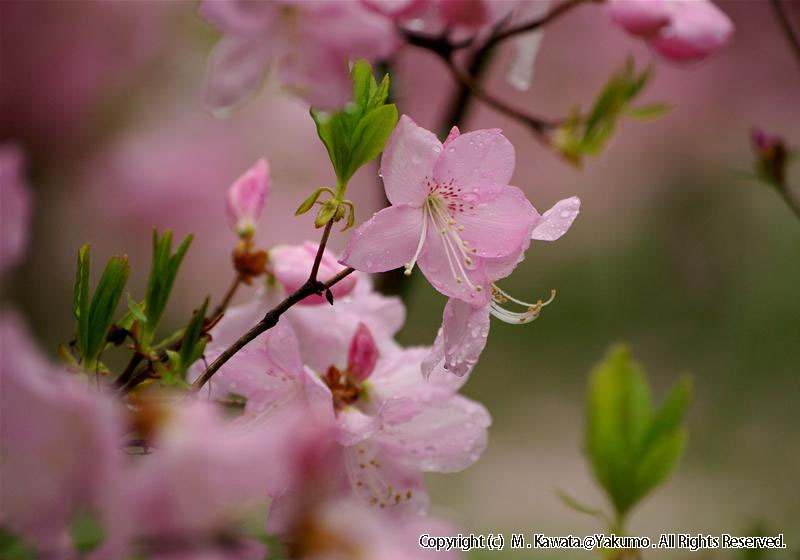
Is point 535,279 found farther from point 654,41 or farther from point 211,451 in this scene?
point 211,451

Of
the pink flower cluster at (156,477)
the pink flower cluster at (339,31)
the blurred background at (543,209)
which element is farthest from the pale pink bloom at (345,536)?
the blurred background at (543,209)

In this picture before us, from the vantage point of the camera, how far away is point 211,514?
0.63ft

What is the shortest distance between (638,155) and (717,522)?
3.01 ft

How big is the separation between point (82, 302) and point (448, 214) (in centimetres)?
14

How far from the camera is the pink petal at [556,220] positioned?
33cm

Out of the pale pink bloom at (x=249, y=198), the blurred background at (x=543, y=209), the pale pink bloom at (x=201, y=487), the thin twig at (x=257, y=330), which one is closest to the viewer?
the pale pink bloom at (x=201, y=487)

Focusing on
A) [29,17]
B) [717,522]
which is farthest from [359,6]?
[717,522]

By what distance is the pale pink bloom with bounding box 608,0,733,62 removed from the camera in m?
0.47

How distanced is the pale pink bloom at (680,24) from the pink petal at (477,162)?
0.19m

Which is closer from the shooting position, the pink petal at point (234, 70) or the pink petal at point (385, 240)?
the pink petal at point (385, 240)

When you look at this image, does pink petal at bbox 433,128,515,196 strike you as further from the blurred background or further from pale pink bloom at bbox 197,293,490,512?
the blurred background

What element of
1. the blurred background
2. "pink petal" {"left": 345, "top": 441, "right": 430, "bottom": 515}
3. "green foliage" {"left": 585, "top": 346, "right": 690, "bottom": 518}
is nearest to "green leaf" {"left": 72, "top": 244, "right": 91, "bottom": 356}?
"pink petal" {"left": 345, "top": 441, "right": 430, "bottom": 515}

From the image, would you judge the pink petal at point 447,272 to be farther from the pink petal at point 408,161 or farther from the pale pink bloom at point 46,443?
the pale pink bloom at point 46,443

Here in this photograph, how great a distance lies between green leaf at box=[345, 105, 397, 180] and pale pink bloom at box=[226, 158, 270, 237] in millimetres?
93
